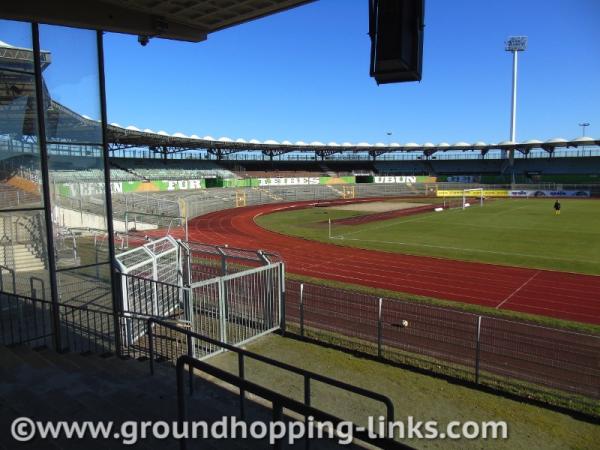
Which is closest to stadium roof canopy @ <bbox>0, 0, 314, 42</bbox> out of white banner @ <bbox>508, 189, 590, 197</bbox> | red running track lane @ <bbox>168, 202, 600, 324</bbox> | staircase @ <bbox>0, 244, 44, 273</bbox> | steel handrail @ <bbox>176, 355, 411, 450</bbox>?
staircase @ <bbox>0, 244, 44, 273</bbox>

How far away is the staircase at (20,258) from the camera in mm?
8841

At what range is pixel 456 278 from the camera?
19.3 m

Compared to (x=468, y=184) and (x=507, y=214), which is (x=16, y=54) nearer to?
(x=507, y=214)

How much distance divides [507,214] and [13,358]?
46.1m

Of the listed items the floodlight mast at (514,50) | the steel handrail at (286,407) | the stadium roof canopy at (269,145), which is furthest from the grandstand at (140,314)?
the floodlight mast at (514,50)

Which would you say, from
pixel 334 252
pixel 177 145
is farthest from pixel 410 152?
pixel 334 252

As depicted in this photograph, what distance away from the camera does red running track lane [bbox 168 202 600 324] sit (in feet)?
51.5

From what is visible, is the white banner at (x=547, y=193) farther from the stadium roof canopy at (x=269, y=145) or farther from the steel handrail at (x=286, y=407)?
the steel handrail at (x=286, y=407)

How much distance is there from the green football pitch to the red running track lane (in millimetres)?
1957

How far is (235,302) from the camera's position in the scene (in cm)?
1158

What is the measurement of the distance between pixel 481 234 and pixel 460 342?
22.5m

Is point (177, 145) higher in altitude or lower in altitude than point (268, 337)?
higher

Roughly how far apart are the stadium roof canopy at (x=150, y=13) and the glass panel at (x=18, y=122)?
61 centimetres

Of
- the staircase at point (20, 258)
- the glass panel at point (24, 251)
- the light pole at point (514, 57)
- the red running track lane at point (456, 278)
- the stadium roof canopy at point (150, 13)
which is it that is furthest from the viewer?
the light pole at point (514, 57)
